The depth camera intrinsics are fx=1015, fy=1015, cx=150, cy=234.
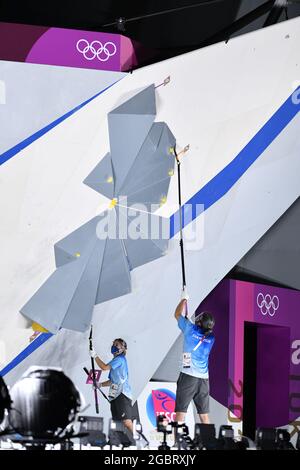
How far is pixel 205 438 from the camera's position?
28.7 feet

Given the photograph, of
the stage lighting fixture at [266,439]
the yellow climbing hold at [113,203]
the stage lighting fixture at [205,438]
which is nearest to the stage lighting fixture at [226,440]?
the stage lighting fixture at [205,438]

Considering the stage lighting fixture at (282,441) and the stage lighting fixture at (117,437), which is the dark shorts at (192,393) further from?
the stage lighting fixture at (117,437)

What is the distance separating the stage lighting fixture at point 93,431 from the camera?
875cm

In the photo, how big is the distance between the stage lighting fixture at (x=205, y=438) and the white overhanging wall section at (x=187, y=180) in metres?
2.74

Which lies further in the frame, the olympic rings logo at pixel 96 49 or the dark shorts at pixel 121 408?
the olympic rings logo at pixel 96 49

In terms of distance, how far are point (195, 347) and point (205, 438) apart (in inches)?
108

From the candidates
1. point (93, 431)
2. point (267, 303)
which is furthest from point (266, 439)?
point (267, 303)

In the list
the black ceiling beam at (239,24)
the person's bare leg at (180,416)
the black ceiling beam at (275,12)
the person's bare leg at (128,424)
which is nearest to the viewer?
the person's bare leg at (128,424)

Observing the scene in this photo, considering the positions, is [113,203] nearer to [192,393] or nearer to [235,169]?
[235,169]

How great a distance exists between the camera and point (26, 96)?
1122 centimetres

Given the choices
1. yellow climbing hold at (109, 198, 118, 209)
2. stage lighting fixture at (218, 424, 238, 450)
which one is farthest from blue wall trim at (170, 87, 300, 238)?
stage lighting fixture at (218, 424, 238, 450)
